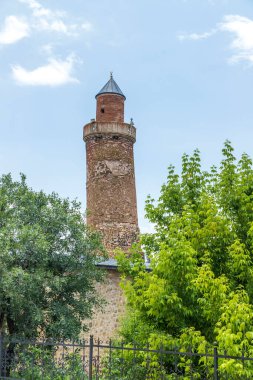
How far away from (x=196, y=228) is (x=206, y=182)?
6.47ft

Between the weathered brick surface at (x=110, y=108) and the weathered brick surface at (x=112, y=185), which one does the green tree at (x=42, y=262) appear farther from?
the weathered brick surface at (x=110, y=108)

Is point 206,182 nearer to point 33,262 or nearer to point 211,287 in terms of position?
point 211,287

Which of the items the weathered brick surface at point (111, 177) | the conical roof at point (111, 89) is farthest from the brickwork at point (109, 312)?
the conical roof at point (111, 89)

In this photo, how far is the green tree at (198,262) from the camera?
1012cm

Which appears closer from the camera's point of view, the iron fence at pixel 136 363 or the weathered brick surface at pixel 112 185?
the iron fence at pixel 136 363

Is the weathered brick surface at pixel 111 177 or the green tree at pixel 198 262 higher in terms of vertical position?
the weathered brick surface at pixel 111 177

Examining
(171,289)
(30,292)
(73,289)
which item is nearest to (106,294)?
(73,289)

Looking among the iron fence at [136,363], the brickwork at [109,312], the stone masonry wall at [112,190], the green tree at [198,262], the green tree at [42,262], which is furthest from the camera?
the stone masonry wall at [112,190]

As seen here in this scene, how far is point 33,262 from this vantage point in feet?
51.6

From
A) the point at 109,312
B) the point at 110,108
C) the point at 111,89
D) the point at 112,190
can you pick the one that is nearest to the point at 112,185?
the point at 112,190

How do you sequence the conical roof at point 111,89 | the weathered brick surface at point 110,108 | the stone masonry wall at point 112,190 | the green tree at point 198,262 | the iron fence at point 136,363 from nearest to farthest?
the iron fence at point 136,363 → the green tree at point 198,262 → the stone masonry wall at point 112,190 → the weathered brick surface at point 110,108 → the conical roof at point 111,89

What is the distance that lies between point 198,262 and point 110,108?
2119 cm

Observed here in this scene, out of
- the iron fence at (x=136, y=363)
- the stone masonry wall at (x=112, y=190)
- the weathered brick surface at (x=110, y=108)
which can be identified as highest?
→ the weathered brick surface at (x=110, y=108)

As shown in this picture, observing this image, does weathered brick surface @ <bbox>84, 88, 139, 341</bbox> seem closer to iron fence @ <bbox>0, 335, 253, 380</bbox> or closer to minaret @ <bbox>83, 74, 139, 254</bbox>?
minaret @ <bbox>83, 74, 139, 254</bbox>
